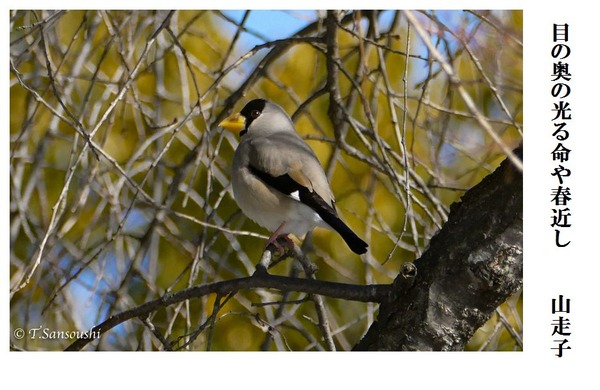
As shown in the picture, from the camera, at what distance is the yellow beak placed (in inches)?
130

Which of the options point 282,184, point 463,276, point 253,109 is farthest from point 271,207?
point 463,276

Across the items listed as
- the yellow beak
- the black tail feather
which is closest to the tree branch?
the black tail feather

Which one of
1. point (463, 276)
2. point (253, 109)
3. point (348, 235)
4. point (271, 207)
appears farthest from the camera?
point (253, 109)

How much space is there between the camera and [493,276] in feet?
7.27

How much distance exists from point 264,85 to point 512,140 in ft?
4.18

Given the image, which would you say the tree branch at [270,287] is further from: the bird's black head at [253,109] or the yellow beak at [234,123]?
the bird's black head at [253,109]

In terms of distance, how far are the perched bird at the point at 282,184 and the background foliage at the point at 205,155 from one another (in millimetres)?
108

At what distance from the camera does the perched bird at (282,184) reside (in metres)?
3.18

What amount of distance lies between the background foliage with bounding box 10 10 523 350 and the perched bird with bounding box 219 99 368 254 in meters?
0.11

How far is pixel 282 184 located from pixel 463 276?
3.87 ft

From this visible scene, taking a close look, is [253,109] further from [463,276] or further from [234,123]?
[463,276]

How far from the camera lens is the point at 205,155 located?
3.55 meters

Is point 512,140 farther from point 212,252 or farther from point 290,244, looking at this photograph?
point 212,252
